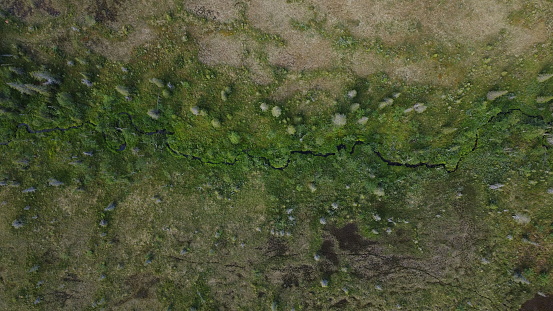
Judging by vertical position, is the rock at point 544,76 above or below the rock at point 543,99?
above

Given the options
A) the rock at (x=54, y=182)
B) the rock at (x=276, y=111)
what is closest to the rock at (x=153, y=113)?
the rock at (x=54, y=182)

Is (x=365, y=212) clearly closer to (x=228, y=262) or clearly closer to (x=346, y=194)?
(x=346, y=194)

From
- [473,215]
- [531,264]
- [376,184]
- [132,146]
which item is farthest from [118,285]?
[531,264]

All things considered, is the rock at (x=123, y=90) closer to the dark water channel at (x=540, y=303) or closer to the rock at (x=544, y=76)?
the rock at (x=544, y=76)

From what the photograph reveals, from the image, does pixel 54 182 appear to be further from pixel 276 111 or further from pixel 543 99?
pixel 543 99

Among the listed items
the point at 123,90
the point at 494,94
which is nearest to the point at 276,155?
the point at 123,90

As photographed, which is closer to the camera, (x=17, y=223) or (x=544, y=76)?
(x=544, y=76)

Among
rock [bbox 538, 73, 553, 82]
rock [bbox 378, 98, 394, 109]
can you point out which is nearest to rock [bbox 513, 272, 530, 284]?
rock [bbox 538, 73, 553, 82]

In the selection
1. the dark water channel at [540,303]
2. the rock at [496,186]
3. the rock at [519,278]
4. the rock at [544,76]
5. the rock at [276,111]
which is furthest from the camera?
the rock at [276,111]

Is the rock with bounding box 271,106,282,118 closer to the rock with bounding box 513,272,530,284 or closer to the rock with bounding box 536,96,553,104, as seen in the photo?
the rock with bounding box 536,96,553,104
